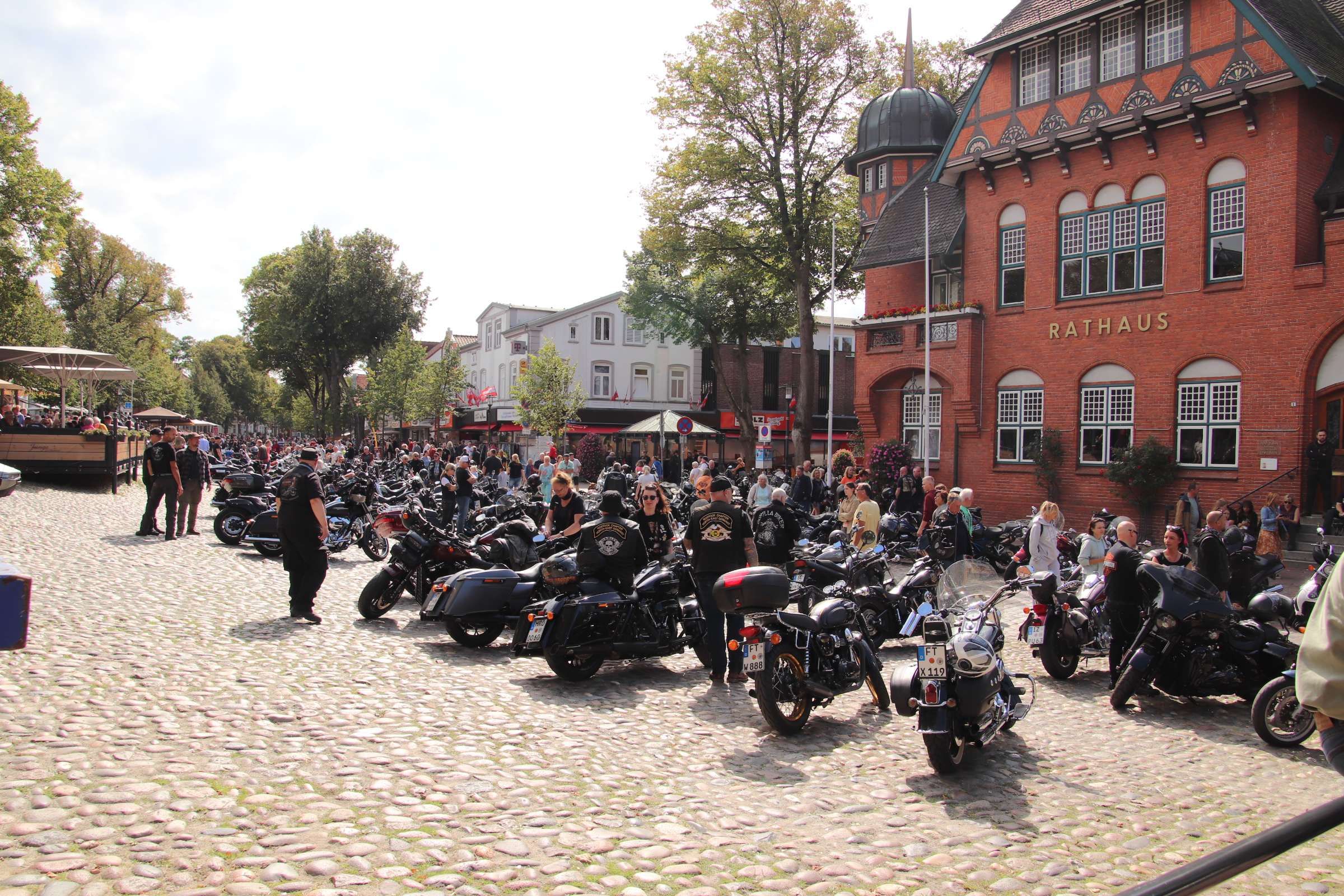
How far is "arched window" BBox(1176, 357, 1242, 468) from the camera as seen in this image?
19.5 metres

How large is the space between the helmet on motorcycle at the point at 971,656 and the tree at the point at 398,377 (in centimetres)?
5255

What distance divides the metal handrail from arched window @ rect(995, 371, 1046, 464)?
2235 cm

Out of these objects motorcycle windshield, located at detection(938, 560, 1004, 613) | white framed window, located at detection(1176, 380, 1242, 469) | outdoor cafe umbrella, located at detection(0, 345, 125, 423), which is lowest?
motorcycle windshield, located at detection(938, 560, 1004, 613)

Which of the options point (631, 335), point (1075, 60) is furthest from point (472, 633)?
point (631, 335)

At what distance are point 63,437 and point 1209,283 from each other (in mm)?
26447

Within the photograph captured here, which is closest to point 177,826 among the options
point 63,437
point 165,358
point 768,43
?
point 63,437

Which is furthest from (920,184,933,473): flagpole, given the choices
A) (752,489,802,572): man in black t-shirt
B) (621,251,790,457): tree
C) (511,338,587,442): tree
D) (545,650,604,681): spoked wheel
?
(511,338,587,442): tree

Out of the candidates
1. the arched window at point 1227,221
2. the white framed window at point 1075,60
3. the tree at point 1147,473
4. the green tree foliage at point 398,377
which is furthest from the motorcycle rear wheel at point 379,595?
the green tree foliage at point 398,377

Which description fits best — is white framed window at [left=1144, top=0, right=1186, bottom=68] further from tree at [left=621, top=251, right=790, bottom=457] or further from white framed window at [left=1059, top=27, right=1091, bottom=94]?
tree at [left=621, top=251, right=790, bottom=457]

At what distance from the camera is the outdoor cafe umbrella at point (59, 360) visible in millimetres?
25328

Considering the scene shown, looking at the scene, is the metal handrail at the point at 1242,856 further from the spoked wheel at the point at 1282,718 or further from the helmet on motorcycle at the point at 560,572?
the helmet on motorcycle at the point at 560,572

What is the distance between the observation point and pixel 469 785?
5.09 m

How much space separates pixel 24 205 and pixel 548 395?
2147 cm

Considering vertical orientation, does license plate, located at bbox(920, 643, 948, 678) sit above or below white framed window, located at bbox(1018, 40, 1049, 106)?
below
